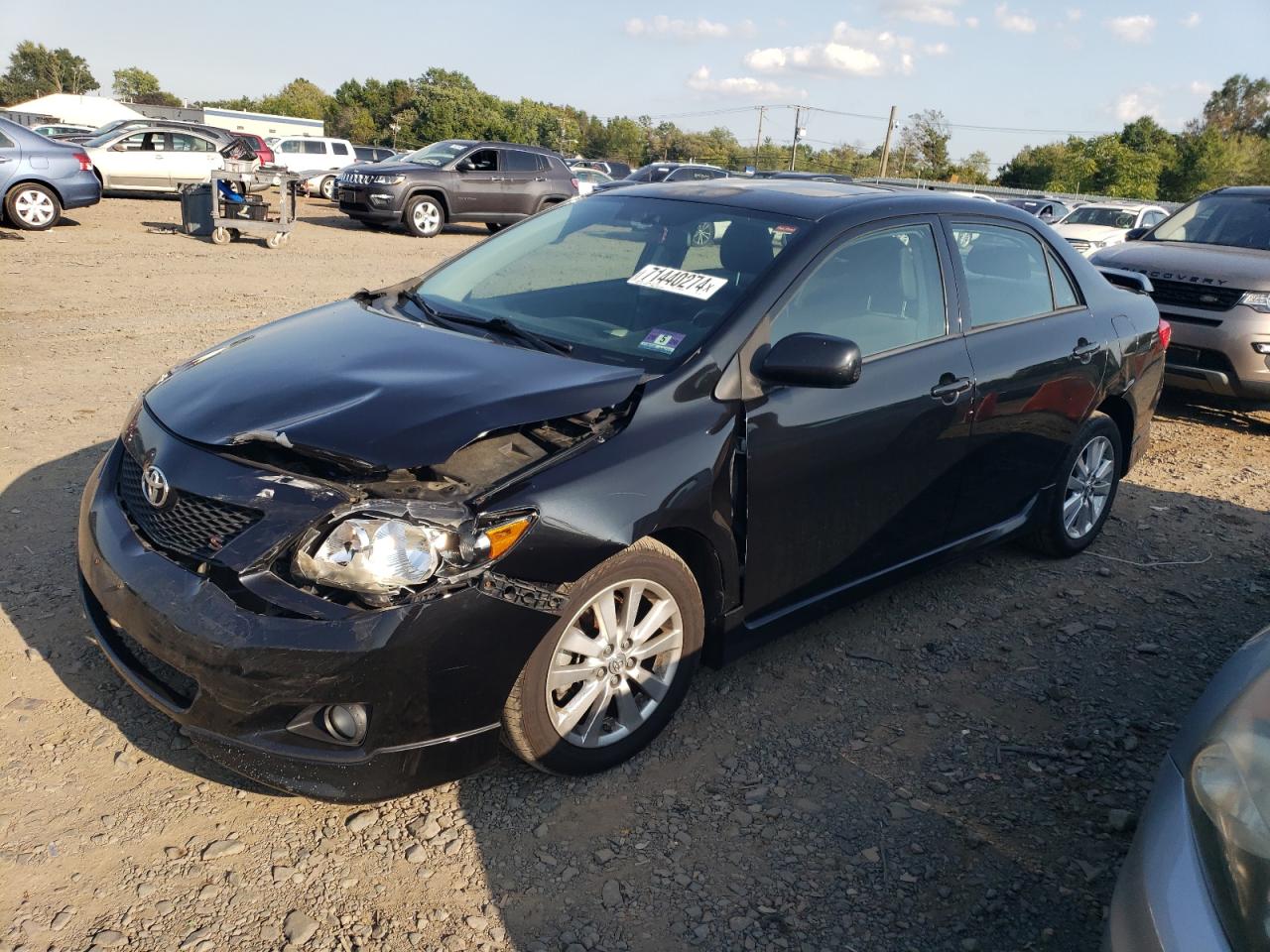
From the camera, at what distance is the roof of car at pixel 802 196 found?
3.77 m

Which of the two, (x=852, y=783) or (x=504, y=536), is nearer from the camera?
(x=504, y=536)

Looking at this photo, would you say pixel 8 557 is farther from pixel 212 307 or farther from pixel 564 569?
pixel 212 307

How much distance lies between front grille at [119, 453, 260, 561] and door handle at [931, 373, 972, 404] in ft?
8.12

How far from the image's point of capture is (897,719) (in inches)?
140

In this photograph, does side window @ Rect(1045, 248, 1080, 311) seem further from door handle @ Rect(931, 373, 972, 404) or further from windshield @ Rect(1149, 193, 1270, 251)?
windshield @ Rect(1149, 193, 1270, 251)

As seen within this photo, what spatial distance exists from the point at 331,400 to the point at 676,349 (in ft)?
3.60

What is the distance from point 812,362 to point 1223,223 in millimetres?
7379

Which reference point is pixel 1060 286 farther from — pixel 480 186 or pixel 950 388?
pixel 480 186

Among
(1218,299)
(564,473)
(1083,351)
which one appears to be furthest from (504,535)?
(1218,299)

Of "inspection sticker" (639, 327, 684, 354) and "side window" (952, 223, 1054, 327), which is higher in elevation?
"side window" (952, 223, 1054, 327)

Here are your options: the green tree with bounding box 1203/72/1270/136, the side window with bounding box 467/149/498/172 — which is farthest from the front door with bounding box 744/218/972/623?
the green tree with bounding box 1203/72/1270/136

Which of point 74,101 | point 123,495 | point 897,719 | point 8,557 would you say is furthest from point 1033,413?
point 74,101

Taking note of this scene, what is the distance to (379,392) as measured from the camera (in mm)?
2969

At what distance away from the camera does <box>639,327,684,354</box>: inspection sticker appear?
328 cm
